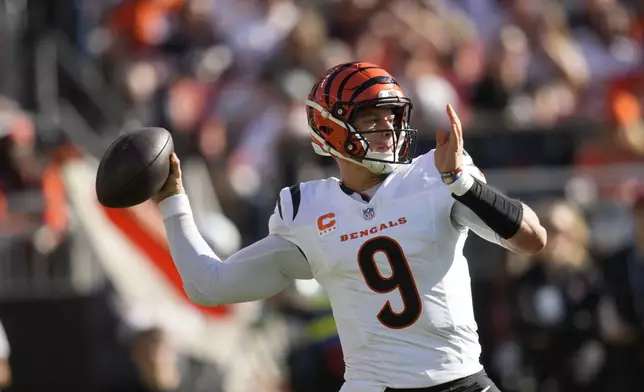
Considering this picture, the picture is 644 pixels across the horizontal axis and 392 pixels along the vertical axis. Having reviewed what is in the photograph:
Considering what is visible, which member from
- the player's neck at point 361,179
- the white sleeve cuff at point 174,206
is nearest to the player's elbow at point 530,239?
the player's neck at point 361,179

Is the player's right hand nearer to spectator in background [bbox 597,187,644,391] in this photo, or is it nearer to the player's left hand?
the player's left hand

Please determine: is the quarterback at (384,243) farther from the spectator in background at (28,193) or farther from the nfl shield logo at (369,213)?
the spectator in background at (28,193)

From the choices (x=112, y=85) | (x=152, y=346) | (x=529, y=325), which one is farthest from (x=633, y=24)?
(x=152, y=346)

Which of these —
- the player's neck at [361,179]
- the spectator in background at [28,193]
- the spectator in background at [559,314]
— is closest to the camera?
the player's neck at [361,179]

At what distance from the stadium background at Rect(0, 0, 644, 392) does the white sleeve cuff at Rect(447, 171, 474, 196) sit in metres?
4.43

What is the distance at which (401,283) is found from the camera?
14.5 feet

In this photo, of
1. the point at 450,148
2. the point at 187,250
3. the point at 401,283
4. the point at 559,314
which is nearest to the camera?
the point at 450,148

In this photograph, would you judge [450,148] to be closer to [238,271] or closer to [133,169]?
[238,271]

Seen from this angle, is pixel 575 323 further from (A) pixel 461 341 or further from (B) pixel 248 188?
(A) pixel 461 341

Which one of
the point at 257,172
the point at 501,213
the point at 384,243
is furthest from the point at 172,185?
the point at 257,172

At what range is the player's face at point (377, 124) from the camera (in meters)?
4.57

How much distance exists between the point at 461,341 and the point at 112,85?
6398 millimetres

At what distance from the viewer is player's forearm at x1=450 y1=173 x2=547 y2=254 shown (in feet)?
13.7

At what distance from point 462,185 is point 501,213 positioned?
18 centimetres
